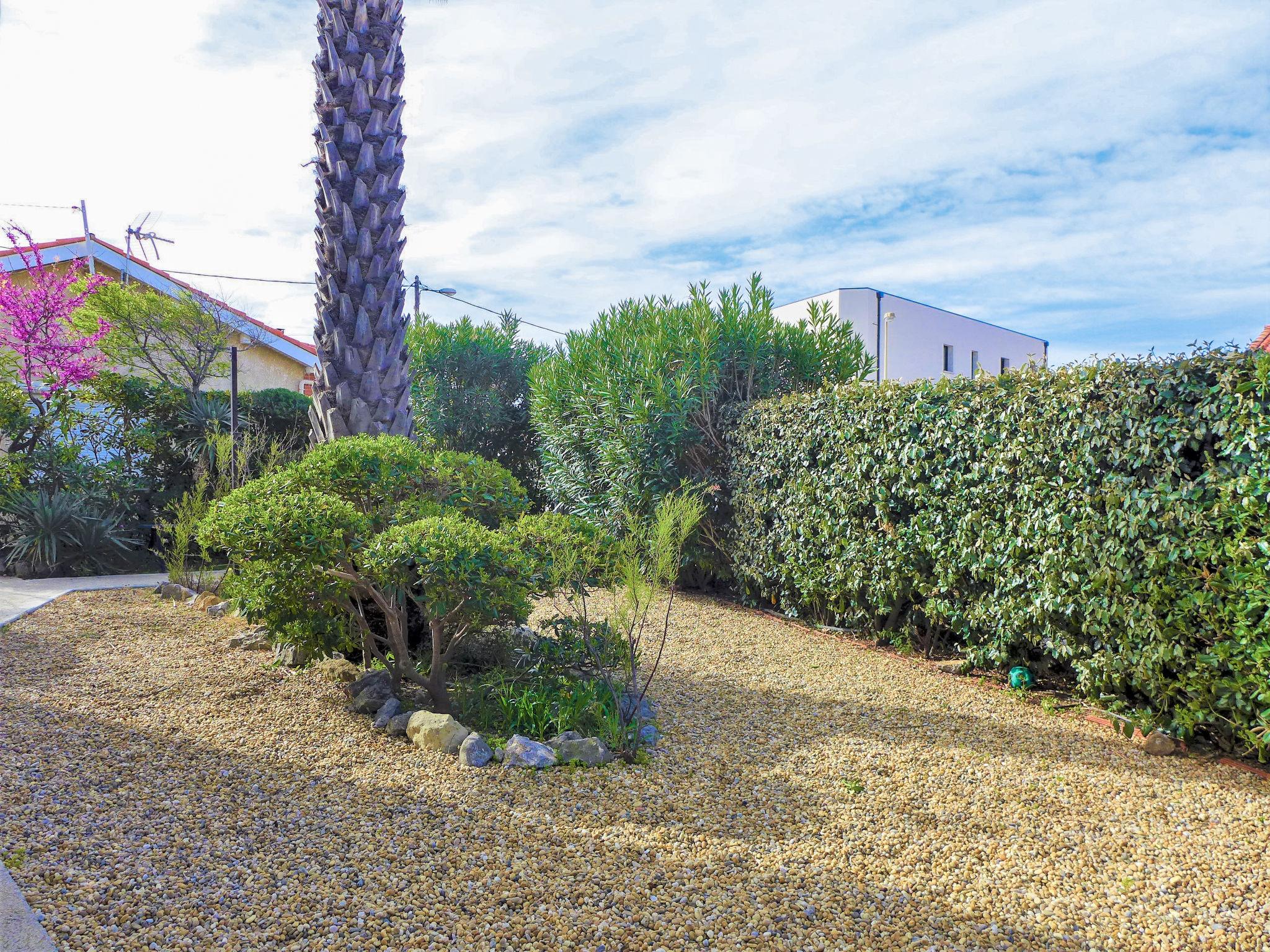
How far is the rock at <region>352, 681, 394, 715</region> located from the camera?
4.45 m

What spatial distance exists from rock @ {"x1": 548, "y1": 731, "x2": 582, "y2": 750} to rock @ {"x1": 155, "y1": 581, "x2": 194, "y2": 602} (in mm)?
5371

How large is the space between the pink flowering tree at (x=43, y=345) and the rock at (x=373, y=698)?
8.03 m

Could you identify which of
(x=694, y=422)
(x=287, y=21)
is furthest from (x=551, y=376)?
(x=287, y=21)

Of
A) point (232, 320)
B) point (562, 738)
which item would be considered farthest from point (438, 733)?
point (232, 320)

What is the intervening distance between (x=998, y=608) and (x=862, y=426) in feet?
6.04

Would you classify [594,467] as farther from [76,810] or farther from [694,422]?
[76,810]

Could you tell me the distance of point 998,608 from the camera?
5.16 meters

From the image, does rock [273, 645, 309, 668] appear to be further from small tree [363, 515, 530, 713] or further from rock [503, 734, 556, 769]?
rock [503, 734, 556, 769]

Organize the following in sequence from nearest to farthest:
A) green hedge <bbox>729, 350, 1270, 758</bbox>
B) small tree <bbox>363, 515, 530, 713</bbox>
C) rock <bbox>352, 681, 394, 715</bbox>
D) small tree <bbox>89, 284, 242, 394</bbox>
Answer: small tree <bbox>363, 515, 530, 713</bbox>
green hedge <bbox>729, 350, 1270, 758</bbox>
rock <bbox>352, 681, 394, 715</bbox>
small tree <bbox>89, 284, 242, 394</bbox>

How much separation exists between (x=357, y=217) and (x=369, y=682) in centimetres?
369

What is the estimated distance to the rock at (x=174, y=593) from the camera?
7586mm

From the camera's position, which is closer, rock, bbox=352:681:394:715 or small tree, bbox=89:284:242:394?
rock, bbox=352:681:394:715

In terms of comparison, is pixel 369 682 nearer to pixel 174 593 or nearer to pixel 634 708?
pixel 634 708

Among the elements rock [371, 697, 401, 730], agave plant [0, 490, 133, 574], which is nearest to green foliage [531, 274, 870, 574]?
rock [371, 697, 401, 730]
